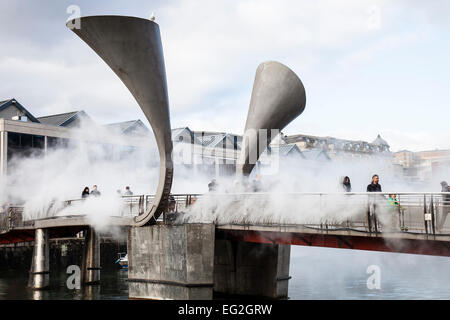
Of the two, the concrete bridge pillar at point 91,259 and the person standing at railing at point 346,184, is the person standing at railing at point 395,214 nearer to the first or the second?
the person standing at railing at point 346,184

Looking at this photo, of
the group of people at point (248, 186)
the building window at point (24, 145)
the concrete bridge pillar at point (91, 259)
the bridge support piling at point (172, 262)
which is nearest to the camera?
the bridge support piling at point (172, 262)

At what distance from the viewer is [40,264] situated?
3189 cm

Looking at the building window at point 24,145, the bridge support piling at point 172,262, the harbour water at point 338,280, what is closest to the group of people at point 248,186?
the bridge support piling at point 172,262

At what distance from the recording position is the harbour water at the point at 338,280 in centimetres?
2981

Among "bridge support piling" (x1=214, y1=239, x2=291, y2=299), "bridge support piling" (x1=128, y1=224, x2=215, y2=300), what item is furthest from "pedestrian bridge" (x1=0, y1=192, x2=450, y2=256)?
"bridge support piling" (x1=214, y1=239, x2=291, y2=299)

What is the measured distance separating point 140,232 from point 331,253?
3506cm

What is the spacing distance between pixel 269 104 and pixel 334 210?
1038 cm

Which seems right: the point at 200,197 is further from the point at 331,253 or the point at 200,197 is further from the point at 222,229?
the point at 331,253

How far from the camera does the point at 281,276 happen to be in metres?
26.3

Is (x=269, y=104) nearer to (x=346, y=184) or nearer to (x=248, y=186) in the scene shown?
(x=248, y=186)

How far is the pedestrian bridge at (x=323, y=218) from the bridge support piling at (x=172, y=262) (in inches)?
31.2

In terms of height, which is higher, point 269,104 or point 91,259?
point 269,104

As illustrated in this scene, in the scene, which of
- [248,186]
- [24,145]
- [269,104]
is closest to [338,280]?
[248,186]

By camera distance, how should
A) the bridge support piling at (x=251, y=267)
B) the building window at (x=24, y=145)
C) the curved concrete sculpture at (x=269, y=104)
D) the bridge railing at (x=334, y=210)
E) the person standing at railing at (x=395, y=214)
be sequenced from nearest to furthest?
the bridge railing at (x=334, y=210)
the person standing at railing at (x=395, y=214)
the bridge support piling at (x=251, y=267)
the curved concrete sculpture at (x=269, y=104)
the building window at (x=24, y=145)
